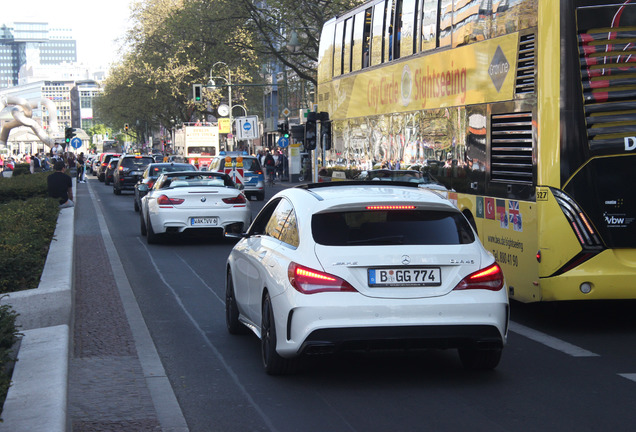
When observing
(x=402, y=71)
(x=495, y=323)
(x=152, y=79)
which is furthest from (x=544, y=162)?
(x=152, y=79)

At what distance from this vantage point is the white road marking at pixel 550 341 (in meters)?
8.57

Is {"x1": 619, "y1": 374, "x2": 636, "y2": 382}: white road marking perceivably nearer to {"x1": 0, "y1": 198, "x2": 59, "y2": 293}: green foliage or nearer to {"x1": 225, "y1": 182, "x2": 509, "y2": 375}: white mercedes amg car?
{"x1": 225, "y1": 182, "x2": 509, "y2": 375}: white mercedes amg car

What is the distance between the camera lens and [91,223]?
2622cm

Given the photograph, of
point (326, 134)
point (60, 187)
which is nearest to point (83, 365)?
point (326, 134)

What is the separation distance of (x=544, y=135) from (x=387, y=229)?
2.71 meters

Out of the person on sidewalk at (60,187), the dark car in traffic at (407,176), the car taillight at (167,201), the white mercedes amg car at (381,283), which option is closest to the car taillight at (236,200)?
the car taillight at (167,201)

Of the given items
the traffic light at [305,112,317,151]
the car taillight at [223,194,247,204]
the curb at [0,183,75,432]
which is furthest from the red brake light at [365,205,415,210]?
the traffic light at [305,112,317,151]

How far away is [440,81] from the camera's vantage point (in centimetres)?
1246

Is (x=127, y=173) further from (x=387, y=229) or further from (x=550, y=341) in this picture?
(x=387, y=229)

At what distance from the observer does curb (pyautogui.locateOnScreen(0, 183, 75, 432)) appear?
5238 millimetres

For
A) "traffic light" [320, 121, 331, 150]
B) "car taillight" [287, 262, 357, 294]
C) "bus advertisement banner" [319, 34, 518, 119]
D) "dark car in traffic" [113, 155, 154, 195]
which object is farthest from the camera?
"dark car in traffic" [113, 155, 154, 195]

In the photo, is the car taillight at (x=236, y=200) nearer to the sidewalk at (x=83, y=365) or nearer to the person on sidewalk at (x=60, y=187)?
the person on sidewalk at (x=60, y=187)

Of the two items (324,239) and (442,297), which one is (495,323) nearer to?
(442,297)

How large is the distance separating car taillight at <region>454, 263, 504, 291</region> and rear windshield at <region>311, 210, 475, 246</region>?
28cm
